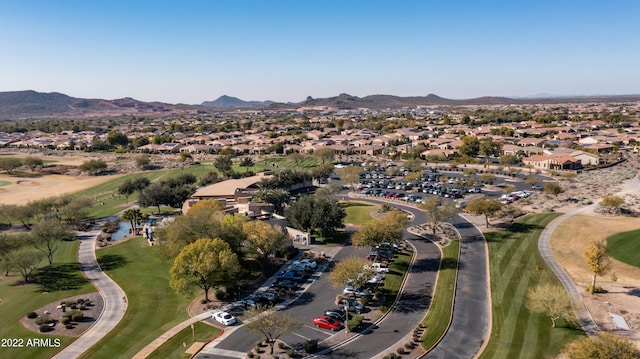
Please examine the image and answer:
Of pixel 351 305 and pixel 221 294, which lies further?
pixel 221 294

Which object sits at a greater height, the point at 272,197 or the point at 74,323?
the point at 272,197

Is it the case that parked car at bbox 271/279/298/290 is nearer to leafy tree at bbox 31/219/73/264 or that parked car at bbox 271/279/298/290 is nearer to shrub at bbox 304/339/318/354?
shrub at bbox 304/339/318/354

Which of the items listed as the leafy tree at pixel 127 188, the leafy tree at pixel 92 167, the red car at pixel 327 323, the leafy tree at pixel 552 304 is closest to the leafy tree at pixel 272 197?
the leafy tree at pixel 127 188

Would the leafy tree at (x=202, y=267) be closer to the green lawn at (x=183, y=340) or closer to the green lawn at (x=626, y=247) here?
the green lawn at (x=183, y=340)

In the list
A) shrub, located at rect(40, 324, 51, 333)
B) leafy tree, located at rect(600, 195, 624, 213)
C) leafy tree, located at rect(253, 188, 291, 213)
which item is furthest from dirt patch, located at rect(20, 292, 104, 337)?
leafy tree, located at rect(600, 195, 624, 213)

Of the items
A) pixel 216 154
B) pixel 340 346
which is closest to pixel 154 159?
pixel 216 154

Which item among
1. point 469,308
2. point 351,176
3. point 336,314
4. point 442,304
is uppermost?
point 351,176

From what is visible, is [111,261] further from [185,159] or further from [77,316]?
[185,159]

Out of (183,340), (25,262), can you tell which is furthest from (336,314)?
(25,262)
